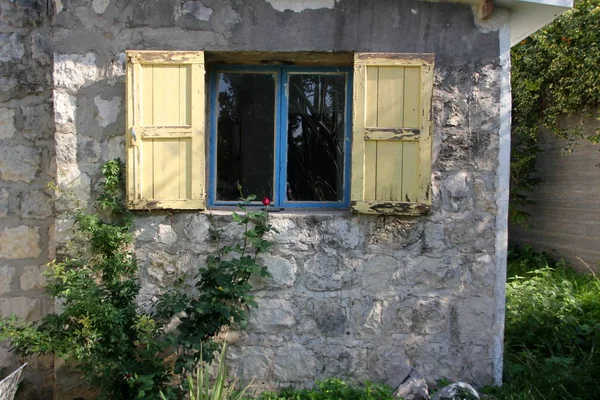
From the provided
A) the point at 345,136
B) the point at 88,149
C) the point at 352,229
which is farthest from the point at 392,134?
the point at 88,149

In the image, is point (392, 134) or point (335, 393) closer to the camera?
point (335, 393)

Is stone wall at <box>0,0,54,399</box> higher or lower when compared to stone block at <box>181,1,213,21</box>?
lower

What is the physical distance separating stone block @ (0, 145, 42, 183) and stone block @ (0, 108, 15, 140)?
93mm

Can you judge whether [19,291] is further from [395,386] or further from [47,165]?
[395,386]

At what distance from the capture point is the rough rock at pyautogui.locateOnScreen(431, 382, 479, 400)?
2861 millimetres

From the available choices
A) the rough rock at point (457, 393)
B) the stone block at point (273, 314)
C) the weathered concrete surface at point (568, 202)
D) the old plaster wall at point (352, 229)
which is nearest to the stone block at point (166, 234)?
the old plaster wall at point (352, 229)

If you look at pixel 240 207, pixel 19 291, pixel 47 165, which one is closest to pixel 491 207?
pixel 240 207

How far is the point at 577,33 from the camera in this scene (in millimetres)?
5262

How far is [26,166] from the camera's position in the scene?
10.9 feet

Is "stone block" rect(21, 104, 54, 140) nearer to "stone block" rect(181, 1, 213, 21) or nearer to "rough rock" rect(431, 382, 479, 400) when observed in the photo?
"stone block" rect(181, 1, 213, 21)

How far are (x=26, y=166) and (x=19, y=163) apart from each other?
0.05 meters

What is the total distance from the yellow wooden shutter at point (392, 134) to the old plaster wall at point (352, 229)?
0.11 meters

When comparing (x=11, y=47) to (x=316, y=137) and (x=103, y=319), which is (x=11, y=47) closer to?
(x=103, y=319)

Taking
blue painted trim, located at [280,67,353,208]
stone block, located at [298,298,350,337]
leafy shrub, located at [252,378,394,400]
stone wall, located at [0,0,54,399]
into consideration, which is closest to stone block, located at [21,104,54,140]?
stone wall, located at [0,0,54,399]
